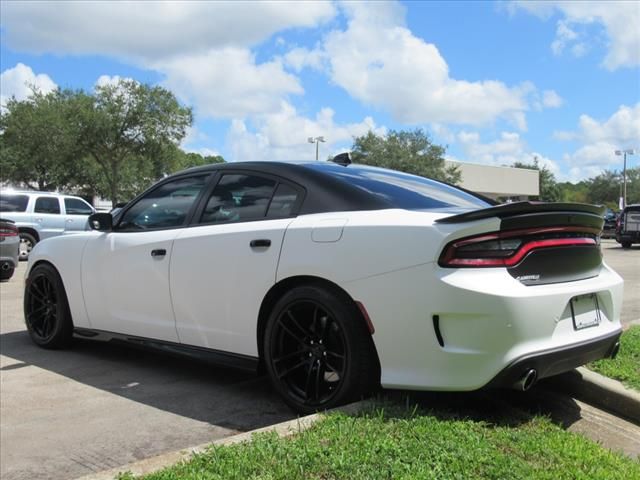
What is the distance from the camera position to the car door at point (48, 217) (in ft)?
53.2

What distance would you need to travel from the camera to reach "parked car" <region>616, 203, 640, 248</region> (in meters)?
22.4

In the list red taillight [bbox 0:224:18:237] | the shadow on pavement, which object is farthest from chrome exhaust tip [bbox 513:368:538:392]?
red taillight [bbox 0:224:18:237]

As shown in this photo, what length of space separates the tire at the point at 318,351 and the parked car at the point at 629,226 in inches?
866

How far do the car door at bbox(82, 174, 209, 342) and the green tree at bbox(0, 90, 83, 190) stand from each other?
32700mm

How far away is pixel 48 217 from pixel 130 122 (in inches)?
759

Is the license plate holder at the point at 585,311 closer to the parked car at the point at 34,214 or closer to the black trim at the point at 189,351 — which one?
the black trim at the point at 189,351

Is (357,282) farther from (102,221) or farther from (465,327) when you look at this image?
(102,221)

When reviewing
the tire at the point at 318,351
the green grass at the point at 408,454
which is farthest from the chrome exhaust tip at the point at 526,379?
the tire at the point at 318,351

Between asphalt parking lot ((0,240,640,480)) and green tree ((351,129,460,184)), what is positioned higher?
green tree ((351,129,460,184))

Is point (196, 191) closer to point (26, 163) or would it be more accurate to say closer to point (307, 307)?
point (307, 307)

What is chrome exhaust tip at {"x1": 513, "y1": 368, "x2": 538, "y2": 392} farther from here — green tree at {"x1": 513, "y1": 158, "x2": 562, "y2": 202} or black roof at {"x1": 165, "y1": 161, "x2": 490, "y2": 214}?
green tree at {"x1": 513, "y1": 158, "x2": 562, "y2": 202}

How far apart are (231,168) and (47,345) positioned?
8.94ft

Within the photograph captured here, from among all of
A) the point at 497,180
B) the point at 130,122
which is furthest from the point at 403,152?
Answer: the point at 130,122

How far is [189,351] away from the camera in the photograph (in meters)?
4.33
